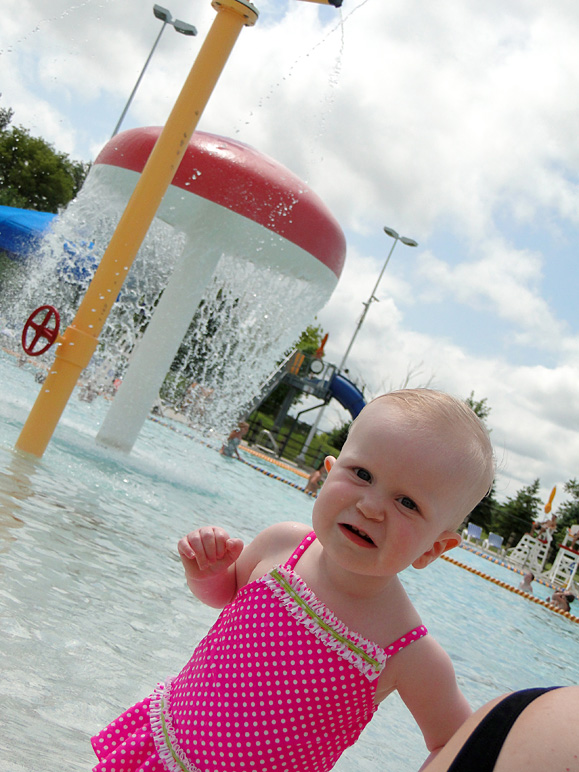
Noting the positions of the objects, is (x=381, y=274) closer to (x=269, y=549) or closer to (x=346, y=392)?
(x=346, y=392)

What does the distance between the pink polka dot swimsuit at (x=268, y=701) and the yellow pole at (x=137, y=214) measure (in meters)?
4.33

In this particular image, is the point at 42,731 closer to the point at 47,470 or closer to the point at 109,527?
the point at 109,527

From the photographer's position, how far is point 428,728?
1385mm

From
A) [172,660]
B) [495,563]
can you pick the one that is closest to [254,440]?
[495,563]

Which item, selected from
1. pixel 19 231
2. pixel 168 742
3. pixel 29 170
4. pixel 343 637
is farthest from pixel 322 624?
pixel 29 170

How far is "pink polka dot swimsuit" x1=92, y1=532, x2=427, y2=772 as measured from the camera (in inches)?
53.9

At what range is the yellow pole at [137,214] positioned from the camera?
5.52 m

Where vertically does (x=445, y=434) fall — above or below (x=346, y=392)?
below

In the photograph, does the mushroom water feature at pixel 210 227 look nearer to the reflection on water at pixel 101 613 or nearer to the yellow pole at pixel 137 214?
the reflection on water at pixel 101 613

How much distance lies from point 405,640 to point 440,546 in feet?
0.64

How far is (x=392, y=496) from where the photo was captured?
4.46 feet

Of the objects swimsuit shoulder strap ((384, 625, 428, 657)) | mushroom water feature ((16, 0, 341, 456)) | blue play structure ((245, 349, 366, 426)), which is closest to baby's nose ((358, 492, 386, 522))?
swimsuit shoulder strap ((384, 625, 428, 657))

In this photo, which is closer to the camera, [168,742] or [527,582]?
[168,742]

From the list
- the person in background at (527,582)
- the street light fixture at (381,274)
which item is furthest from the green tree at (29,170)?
the person in background at (527,582)
